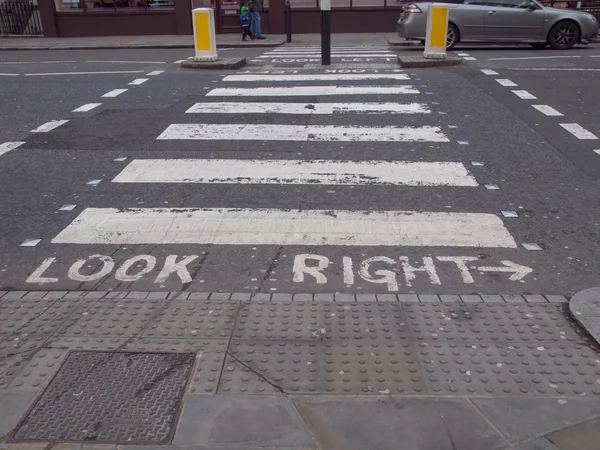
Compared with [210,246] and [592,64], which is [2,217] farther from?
[592,64]

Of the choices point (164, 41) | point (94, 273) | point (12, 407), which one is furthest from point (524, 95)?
point (164, 41)

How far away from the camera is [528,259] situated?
473cm

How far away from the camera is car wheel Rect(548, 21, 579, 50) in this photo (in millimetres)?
16641

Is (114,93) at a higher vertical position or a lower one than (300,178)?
higher

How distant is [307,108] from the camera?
32.3ft

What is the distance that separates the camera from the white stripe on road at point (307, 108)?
9.59 m

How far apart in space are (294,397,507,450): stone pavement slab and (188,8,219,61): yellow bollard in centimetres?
1301

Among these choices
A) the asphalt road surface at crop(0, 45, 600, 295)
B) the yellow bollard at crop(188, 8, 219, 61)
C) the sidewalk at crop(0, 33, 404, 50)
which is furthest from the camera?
the sidewalk at crop(0, 33, 404, 50)

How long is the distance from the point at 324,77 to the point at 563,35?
8.31 meters

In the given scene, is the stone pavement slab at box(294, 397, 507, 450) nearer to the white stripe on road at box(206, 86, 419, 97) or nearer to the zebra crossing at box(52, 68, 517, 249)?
the zebra crossing at box(52, 68, 517, 249)

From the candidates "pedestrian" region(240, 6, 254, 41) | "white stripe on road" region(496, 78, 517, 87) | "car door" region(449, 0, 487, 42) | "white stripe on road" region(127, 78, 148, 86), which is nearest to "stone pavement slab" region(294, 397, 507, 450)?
"white stripe on road" region(496, 78, 517, 87)

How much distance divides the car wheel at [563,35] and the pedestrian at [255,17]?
10257 millimetres

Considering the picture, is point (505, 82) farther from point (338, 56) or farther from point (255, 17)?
point (255, 17)

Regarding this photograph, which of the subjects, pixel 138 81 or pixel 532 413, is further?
pixel 138 81
